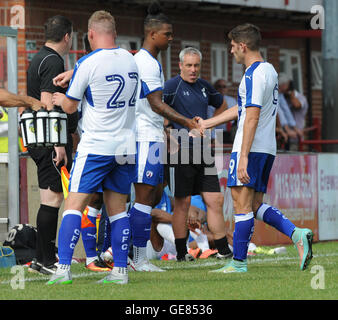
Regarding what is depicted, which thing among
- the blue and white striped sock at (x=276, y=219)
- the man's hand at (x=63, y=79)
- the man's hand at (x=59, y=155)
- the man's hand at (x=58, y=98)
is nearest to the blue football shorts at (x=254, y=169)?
the blue and white striped sock at (x=276, y=219)

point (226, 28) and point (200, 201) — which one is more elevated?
point (226, 28)

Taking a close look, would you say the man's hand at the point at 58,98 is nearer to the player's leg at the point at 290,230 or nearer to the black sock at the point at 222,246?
the player's leg at the point at 290,230

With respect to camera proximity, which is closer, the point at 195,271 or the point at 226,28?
the point at 195,271

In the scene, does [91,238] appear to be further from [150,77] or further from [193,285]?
[193,285]

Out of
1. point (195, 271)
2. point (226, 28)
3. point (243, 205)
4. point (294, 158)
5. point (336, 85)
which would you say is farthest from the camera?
point (226, 28)

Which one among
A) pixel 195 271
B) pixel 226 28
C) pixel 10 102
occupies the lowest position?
pixel 195 271

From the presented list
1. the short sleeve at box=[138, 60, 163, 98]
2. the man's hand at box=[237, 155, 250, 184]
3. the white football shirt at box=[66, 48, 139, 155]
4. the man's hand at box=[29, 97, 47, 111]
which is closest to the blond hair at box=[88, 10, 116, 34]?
the white football shirt at box=[66, 48, 139, 155]

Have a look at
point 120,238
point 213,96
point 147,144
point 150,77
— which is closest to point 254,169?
point 147,144

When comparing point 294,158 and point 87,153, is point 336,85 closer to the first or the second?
point 294,158

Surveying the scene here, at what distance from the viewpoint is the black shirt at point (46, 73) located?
372 inches

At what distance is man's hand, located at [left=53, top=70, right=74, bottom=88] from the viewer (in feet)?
29.3

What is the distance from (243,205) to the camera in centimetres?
944
